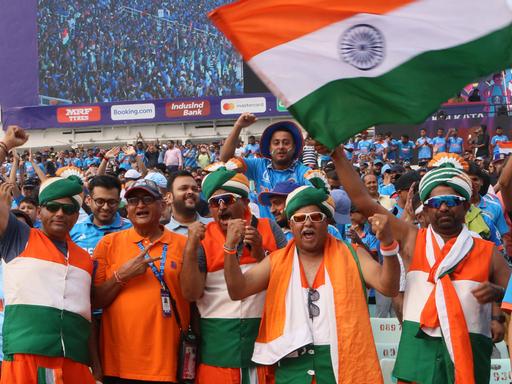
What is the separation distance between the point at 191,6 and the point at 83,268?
35890 millimetres

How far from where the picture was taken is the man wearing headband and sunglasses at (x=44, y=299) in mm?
4559

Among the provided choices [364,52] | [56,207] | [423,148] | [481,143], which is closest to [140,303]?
[56,207]

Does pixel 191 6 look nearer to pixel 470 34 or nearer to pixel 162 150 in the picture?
pixel 162 150

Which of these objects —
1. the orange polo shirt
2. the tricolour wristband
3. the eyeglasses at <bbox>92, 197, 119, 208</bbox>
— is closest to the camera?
the tricolour wristband

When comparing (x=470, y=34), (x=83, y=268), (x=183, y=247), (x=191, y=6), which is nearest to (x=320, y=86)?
(x=470, y=34)

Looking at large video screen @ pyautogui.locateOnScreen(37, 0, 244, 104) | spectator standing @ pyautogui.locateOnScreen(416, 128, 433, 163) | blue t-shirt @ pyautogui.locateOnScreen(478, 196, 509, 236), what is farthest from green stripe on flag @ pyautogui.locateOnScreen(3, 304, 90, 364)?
large video screen @ pyautogui.locateOnScreen(37, 0, 244, 104)

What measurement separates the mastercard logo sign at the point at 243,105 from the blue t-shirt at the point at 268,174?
23590 mm

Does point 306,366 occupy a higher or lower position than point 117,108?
lower

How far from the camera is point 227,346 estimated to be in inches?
193

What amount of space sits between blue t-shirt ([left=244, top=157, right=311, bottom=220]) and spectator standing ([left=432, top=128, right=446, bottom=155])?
14185mm

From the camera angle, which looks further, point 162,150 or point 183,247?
point 162,150

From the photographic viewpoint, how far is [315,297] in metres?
4.56

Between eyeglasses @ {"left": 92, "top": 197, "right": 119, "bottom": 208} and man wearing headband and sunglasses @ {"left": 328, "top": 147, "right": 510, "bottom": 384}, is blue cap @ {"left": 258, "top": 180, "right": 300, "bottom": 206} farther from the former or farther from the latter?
man wearing headband and sunglasses @ {"left": 328, "top": 147, "right": 510, "bottom": 384}

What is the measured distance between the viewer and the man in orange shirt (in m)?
4.86
